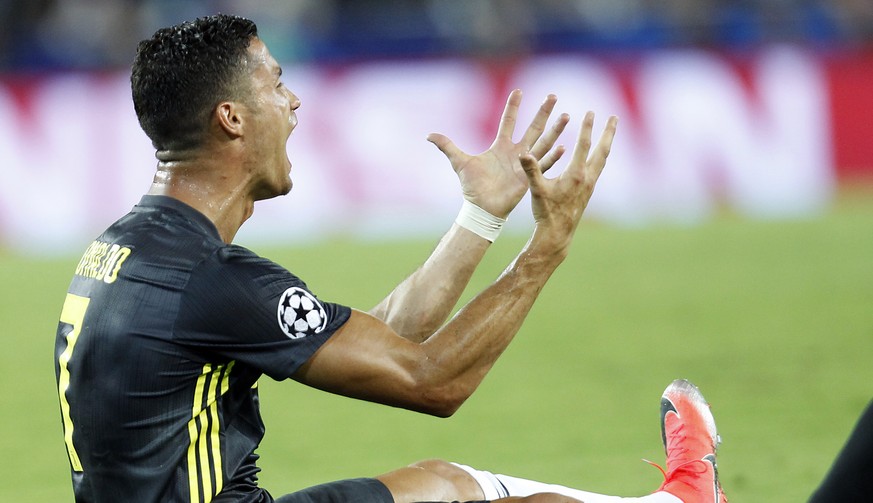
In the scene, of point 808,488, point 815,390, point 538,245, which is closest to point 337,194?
point 815,390

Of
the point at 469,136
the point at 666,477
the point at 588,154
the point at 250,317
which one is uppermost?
the point at 469,136

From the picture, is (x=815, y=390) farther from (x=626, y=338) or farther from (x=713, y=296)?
(x=713, y=296)

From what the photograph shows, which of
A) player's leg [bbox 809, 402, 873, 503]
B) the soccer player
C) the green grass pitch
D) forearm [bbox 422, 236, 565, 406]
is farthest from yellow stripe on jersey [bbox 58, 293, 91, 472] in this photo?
the green grass pitch

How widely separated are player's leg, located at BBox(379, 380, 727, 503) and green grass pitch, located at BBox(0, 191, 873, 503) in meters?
0.70

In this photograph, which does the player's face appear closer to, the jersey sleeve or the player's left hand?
the jersey sleeve

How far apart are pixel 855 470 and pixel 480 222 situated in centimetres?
166

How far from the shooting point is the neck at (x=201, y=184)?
3.80 m

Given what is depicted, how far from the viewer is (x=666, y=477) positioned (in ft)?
16.4

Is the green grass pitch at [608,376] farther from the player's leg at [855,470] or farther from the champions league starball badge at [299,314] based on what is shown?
the champions league starball badge at [299,314]

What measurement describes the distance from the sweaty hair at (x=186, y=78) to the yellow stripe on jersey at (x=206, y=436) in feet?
2.41

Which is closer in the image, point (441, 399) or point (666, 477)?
point (441, 399)

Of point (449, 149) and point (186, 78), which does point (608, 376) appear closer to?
point (449, 149)

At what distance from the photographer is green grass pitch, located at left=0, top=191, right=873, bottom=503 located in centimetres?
654

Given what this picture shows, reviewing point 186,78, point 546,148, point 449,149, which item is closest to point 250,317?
point 186,78
